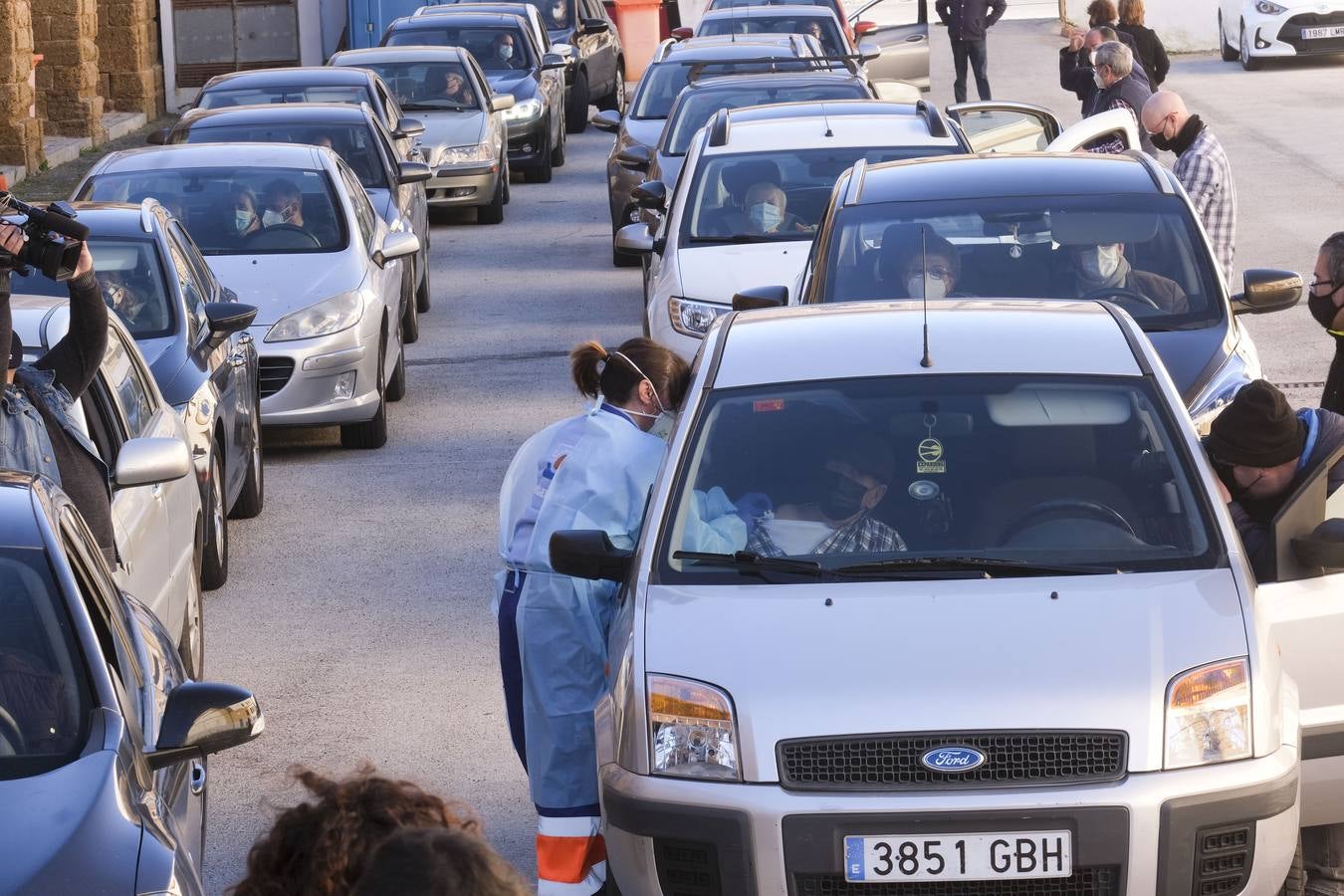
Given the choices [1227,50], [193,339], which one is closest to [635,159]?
[193,339]

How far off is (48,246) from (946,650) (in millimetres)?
3670

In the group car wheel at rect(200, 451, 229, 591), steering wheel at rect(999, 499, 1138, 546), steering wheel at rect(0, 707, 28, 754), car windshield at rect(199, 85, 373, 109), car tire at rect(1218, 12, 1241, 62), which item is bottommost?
car tire at rect(1218, 12, 1241, 62)

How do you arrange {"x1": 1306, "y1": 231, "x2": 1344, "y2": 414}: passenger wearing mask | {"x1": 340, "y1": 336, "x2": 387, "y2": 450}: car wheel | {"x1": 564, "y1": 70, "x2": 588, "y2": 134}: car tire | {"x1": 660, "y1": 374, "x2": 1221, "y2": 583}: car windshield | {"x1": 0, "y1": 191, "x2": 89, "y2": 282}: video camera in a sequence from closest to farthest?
{"x1": 660, "y1": 374, "x2": 1221, "y2": 583}: car windshield
{"x1": 0, "y1": 191, "x2": 89, "y2": 282}: video camera
{"x1": 1306, "y1": 231, "x2": 1344, "y2": 414}: passenger wearing mask
{"x1": 340, "y1": 336, "x2": 387, "y2": 450}: car wheel
{"x1": 564, "y1": 70, "x2": 588, "y2": 134}: car tire

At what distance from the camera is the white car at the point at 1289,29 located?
1326 inches

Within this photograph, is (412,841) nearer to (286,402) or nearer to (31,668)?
(31,668)

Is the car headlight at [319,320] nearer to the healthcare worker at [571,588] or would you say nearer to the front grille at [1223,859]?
the healthcare worker at [571,588]

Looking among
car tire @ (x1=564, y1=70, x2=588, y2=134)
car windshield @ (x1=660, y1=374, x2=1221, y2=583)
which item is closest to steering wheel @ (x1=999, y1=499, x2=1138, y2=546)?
car windshield @ (x1=660, y1=374, x2=1221, y2=583)

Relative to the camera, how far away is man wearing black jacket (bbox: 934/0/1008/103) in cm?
2719

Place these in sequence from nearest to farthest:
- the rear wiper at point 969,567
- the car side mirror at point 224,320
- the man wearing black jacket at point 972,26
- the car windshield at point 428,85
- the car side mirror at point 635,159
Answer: the rear wiper at point 969,567 < the car side mirror at point 224,320 < the car side mirror at point 635,159 < the car windshield at point 428,85 < the man wearing black jacket at point 972,26

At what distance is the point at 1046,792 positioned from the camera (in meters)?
4.75

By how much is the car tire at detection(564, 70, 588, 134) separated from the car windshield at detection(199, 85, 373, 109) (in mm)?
11454

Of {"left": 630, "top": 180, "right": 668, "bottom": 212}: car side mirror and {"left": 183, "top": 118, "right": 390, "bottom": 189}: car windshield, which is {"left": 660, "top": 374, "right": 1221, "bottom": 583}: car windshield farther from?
{"left": 183, "top": 118, "right": 390, "bottom": 189}: car windshield

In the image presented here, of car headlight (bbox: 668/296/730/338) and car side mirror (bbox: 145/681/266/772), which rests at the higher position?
car side mirror (bbox: 145/681/266/772)

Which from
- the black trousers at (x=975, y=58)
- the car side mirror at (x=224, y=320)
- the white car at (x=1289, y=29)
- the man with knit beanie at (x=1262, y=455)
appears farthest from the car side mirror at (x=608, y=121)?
the white car at (x=1289, y=29)
